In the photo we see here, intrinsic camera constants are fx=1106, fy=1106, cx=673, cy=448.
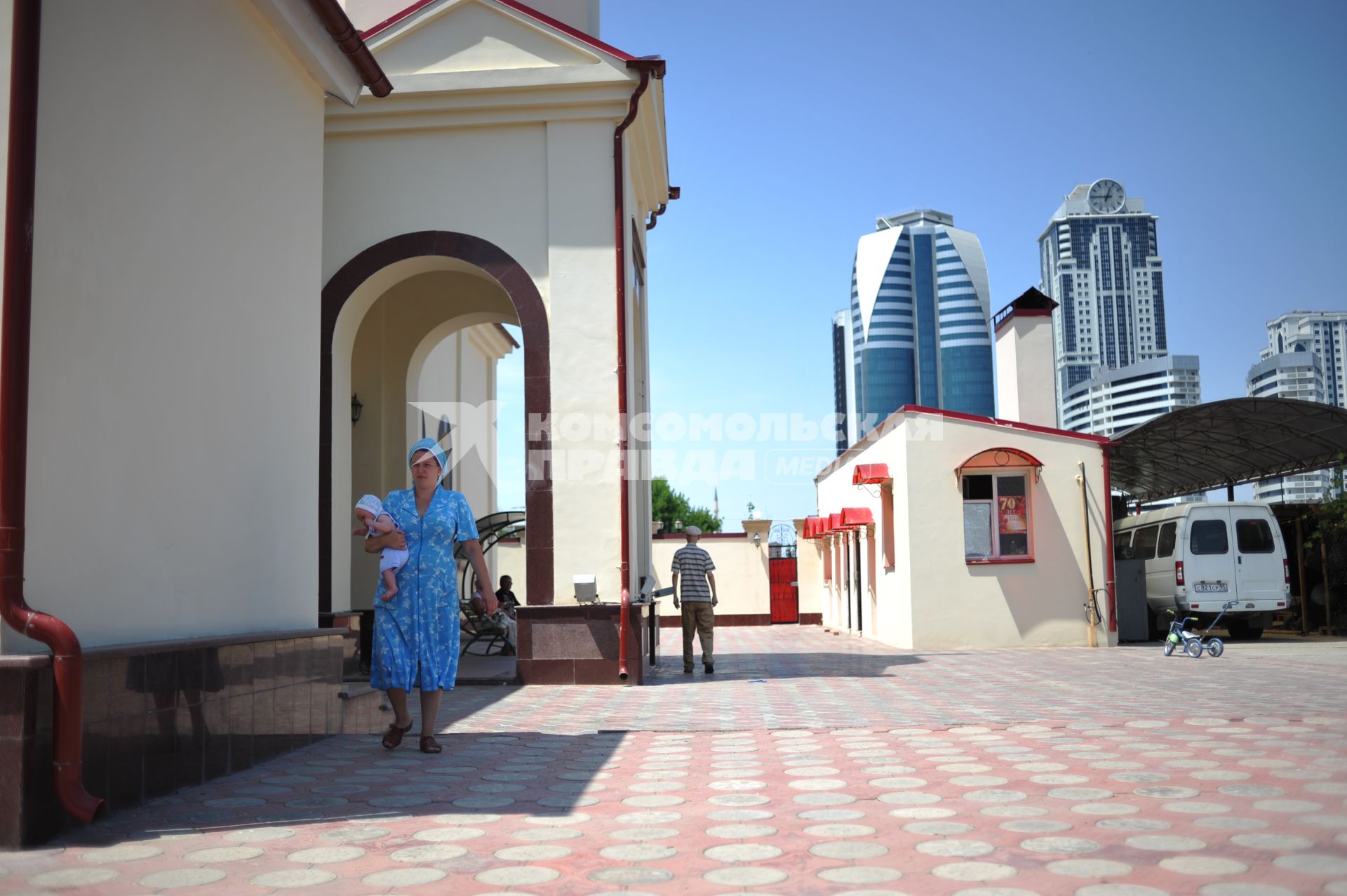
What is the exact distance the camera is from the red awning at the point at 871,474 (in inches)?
717

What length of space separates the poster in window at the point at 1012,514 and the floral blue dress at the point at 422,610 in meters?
12.0

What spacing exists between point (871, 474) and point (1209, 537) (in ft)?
17.8

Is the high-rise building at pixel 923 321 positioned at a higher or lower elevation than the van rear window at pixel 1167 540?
higher

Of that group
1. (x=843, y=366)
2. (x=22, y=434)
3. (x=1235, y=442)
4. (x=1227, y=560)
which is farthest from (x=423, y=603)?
(x=843, y=366)

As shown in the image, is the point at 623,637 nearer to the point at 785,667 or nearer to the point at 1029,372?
the point at 785,667

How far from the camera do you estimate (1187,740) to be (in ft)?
20.7

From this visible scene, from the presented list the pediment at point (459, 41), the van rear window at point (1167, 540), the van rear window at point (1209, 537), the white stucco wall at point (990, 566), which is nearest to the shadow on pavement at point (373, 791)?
the pediment at point (459, 41)

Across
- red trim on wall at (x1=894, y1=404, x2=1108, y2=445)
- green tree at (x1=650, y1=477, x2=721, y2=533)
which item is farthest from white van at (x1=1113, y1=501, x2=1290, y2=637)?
green tree at (x1=650, y1=477, x2=721, y2=533)

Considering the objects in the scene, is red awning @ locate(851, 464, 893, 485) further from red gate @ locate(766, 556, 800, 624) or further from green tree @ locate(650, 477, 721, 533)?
green tree @ locate(650, 477, 721, 533)

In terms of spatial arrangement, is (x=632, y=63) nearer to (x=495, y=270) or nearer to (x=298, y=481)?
(x=495, y=270)

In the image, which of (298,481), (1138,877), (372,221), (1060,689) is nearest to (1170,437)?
(1060,689)

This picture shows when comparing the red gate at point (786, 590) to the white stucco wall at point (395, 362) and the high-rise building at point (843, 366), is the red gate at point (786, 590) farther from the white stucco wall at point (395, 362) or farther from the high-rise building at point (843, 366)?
the high-rise building at point (843, 366)

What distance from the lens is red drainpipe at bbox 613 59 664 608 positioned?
11491 mm

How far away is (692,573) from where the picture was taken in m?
13.4
